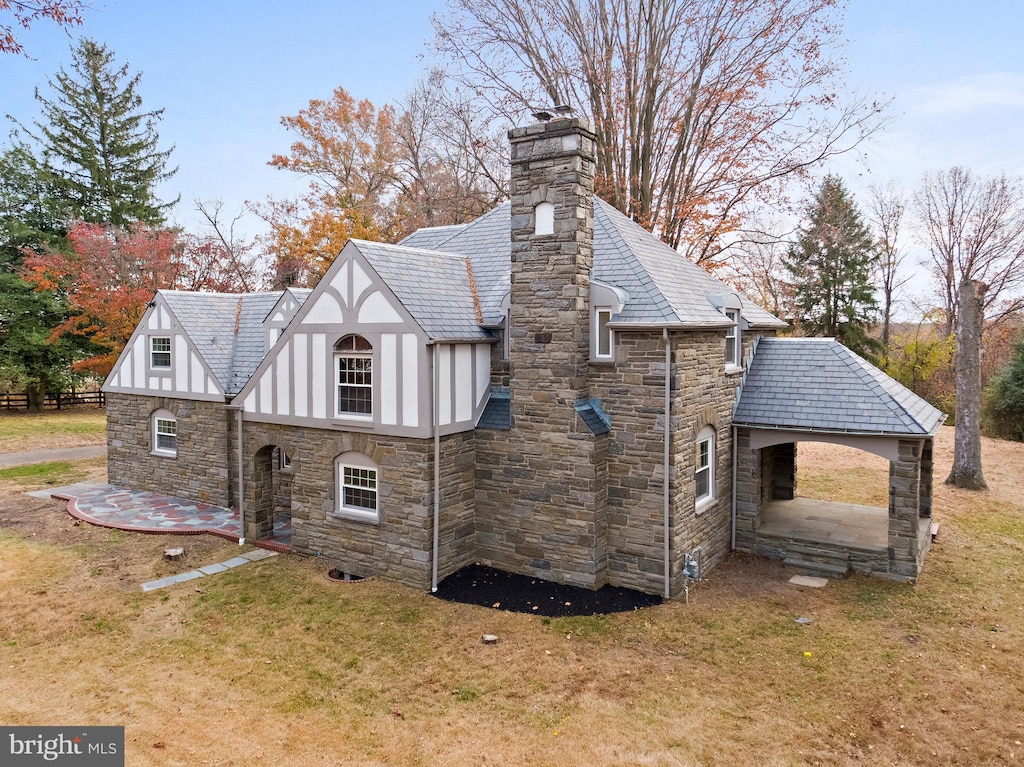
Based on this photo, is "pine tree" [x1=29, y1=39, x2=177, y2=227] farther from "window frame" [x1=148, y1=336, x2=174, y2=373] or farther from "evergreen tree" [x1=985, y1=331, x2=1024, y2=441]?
"evergreen tree" [x1=985, y1=331, x2=1024, y2=441]

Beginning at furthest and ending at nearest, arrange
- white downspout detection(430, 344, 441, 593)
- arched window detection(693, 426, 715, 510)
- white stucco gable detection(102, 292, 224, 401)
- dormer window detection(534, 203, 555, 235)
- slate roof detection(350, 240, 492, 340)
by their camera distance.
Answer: white stucco gable detection(102, 292, 224, 401), arched window detection(693, 426, 715, 510), dormer window detection(534, 203, 555, 235), slate roof detection(350, 240, 492, 340), white downspout detection(430, 344, 441, 593)

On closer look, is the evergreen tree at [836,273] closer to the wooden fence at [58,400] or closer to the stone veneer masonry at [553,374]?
the stone veneer masonry at [553,374]

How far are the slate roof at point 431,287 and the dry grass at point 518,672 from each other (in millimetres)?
5171

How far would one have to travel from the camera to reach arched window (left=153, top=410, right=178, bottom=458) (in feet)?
65.0

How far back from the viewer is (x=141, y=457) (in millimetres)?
20375

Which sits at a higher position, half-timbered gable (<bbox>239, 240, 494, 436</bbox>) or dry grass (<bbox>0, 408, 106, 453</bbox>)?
half-timbered gable (<bbox>239, 240, 494, 436</bbox>)

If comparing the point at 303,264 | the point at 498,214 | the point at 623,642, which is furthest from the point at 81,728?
the point at 303,264

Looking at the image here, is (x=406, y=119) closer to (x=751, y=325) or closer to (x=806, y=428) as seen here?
(x=751, y=325)

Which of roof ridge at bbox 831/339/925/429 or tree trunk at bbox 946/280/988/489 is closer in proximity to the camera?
roof ridge at bbox 831/339/925/429

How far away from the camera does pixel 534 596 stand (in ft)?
40.0

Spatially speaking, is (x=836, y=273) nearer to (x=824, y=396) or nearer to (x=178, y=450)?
(x=824, y=396)

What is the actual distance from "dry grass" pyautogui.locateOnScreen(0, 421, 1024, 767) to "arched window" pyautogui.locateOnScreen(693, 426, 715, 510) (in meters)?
1.65

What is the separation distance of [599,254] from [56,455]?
2481cm

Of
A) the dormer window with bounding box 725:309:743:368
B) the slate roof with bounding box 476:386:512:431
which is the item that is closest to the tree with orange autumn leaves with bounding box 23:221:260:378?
the slate roof with bounding box 476:386:512:431
